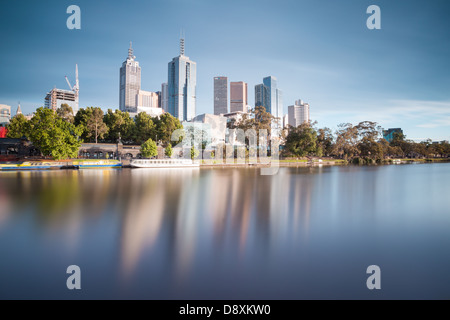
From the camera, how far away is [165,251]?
647cm

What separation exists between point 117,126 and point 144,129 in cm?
762

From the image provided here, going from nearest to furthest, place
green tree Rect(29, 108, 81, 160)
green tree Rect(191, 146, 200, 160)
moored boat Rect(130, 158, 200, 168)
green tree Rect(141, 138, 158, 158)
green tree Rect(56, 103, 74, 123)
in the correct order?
green tree Rect(29, 108, 81, 160), moored boat Rect(130, 158, 200, 168), green tree Rect(141, 138, 158, 158), green tree Rect(191, 146, 200, 160), green tree Rect(56, 103, 74, 123)

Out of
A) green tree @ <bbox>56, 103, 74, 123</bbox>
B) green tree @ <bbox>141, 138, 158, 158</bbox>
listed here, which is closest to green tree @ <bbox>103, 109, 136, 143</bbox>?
green tree @ <bbox>56, 103, 74, 123</bbox>

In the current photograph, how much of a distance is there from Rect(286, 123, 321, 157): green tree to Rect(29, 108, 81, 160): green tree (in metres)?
52.4

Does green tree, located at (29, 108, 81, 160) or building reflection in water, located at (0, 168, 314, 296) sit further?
green tree, located at (29, 108, 81, 160)

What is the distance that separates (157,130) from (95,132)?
1578cm

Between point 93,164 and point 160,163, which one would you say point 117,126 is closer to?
point 93,164

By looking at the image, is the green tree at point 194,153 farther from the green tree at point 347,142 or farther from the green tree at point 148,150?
the green tree at point 347,142

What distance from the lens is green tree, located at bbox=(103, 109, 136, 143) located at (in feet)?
225

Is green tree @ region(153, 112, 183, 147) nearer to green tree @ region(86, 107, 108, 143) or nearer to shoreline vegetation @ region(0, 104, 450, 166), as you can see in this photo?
shoreline vegetation @ region(0, 104, 450, 166)

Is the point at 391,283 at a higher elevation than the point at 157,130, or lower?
lower
